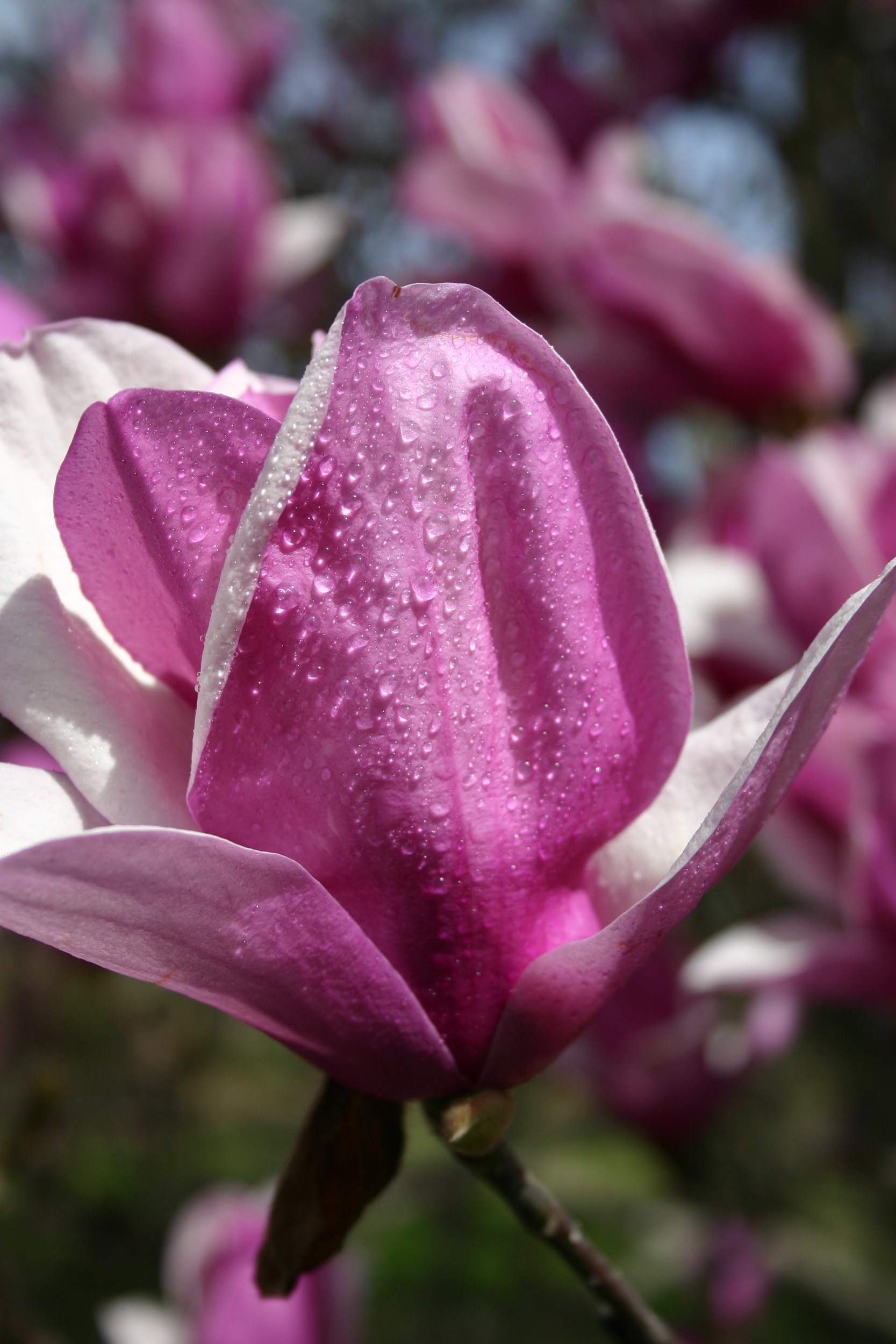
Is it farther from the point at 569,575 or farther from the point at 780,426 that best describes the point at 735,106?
the point at 569,575

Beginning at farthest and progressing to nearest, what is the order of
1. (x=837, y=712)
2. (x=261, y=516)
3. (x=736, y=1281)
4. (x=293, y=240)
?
1. (x=293, y=240)
2. (x=736, y=1281)
3. (x=837, y=712)
4. (x=261, y=516)

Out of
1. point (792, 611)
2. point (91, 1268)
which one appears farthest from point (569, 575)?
point (91, 1268)

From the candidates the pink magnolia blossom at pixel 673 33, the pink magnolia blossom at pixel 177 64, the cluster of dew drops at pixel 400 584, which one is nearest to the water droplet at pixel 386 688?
the cluster of dew drops at pixel 400 584

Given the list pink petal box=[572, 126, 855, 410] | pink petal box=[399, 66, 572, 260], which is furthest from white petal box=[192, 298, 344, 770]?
pink petal box=[399, 66, 572, 260]

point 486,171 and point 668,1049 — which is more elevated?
point 486,171

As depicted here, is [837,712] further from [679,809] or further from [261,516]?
[261,516]

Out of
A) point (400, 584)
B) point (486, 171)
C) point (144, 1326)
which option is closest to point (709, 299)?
point (486, 171)

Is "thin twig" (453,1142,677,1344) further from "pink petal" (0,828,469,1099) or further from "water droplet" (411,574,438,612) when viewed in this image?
"water droplet" (411,574,438,612)
